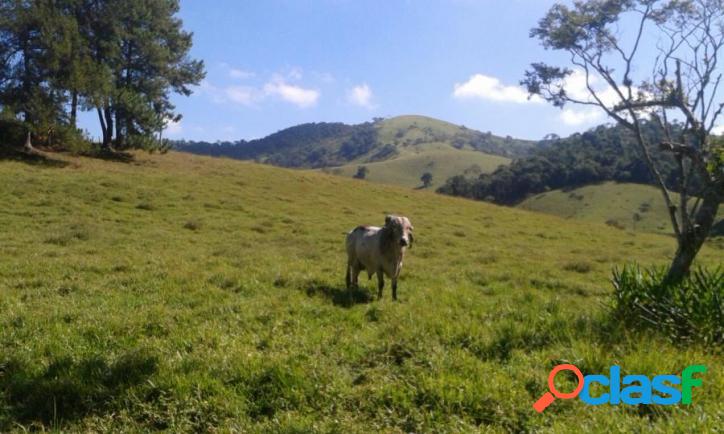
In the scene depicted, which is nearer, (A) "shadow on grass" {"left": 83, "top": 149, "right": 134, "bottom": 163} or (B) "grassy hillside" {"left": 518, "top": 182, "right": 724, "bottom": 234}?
(A) "shadow on grass" {"left": 83, "top": 149, "right": 134, "bottom": 163}

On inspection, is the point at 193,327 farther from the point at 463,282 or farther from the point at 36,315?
the point at 463,282

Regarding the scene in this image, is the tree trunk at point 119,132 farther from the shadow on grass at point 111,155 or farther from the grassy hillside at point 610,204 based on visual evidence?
the grassy hillside at point 610,204

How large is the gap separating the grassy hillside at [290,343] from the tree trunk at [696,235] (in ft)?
5.90

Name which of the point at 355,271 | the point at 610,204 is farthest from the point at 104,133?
the point at 610,204

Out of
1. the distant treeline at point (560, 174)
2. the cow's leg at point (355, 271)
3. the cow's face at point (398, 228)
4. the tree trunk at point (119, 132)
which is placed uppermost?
the distant treeline at point (560, 174)

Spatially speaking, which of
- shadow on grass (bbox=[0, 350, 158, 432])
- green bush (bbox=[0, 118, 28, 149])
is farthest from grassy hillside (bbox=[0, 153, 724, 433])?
green bush (bbox=[0, 118, 28, 149])

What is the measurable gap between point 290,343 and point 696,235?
25.8ft

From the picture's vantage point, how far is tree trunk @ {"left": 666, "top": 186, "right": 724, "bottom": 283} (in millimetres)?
8461

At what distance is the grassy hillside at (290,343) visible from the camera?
512cm

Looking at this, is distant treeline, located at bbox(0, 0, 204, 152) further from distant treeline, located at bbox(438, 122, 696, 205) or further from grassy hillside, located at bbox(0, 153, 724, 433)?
distant treeline, located at bbox(438, 122, 696, 205)

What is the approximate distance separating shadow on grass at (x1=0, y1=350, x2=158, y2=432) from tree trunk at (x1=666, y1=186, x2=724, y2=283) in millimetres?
9231

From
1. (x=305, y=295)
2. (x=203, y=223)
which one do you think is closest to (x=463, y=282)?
(x=305, y=295)

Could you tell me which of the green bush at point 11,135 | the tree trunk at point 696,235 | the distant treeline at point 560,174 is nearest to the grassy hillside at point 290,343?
the tree trunk at point 696,235

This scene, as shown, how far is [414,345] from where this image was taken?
696 cm
